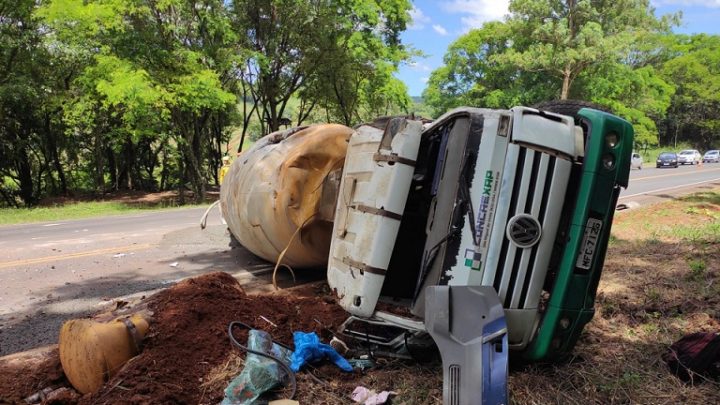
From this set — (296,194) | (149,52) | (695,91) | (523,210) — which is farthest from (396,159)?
(695,91)

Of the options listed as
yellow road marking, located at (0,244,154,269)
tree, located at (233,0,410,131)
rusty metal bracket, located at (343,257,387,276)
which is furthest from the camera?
tree, located at (233,0,410,131)

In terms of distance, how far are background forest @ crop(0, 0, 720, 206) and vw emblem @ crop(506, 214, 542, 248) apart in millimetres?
15382

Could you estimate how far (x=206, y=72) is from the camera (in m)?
17.1

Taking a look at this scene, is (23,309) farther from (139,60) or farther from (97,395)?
(139,60)

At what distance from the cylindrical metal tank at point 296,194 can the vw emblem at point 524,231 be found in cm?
212

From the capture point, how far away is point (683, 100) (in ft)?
182

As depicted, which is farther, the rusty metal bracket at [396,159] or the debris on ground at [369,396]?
the rusty metal bracket at [396,159]

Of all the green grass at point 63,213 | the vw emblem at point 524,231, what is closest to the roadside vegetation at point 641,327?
the vw emblem at point 524,231

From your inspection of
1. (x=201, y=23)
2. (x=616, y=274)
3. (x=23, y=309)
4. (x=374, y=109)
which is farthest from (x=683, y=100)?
(x=23, y=309)

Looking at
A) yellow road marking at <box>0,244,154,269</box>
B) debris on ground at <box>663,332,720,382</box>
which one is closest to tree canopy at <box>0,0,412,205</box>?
yellow road marking at <box>0,244,154,269</box>

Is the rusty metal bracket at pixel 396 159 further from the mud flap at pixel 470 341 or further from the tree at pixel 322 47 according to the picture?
the tree at pixel 322 47

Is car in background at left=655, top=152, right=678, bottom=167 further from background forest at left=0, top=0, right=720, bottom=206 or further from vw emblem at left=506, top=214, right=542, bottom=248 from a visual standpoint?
vw emblem at left=506, top=214, right=542, bottom=248

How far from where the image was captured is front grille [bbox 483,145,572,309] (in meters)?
2.69

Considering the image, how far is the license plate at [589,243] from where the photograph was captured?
272cm
